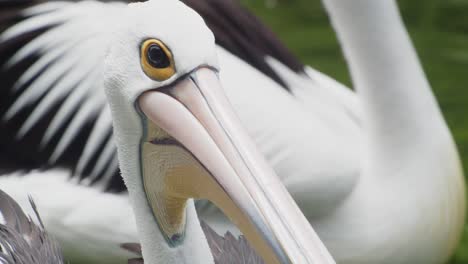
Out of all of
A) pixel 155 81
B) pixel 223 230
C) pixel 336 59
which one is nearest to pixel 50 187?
pixel 223 230

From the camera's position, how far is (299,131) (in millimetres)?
3029

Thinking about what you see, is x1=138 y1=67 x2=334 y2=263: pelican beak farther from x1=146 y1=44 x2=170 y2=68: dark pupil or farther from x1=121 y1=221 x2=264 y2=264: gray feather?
x1=121 y1=221 x2=264 y2=264: gray feather

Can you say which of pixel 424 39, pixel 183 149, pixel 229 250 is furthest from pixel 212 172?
pixel 424 39

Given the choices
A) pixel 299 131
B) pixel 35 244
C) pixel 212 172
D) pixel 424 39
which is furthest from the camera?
pixel 424 39

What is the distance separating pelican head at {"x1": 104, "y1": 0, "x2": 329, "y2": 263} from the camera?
5.96 ft

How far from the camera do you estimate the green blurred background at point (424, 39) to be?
4.88m

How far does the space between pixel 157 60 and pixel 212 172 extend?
21 cm

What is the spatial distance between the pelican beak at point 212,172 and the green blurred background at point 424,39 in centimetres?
245

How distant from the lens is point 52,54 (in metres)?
3.10

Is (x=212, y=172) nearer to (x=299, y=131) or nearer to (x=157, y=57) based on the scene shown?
(x=157, y=57)

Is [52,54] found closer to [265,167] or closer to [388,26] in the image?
[388,26]

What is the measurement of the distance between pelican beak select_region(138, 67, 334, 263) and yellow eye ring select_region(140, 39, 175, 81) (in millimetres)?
28

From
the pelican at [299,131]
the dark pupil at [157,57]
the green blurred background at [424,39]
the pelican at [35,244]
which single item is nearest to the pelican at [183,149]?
the dark pupil at [157,57]

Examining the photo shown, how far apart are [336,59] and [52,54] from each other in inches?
91.6
